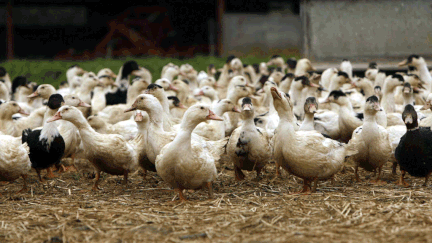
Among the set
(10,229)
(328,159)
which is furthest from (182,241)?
(328,159)

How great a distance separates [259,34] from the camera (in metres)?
19.0

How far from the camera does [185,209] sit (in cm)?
525

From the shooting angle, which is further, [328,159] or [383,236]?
[328,159]

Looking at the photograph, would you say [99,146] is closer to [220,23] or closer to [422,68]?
[422,68]

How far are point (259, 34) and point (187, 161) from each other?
45.4ft

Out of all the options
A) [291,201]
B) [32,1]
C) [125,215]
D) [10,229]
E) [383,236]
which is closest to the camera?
[383,236]

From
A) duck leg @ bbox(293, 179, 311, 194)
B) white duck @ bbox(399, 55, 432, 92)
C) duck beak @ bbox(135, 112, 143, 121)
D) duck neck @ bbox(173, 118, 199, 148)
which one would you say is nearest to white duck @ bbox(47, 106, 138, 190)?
duck beak @ bbox(135, 112, 143, 121)

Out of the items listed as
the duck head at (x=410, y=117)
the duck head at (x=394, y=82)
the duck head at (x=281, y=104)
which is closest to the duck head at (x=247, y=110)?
the duck head at (x=281, y=104)

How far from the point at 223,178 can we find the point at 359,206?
2468 mm

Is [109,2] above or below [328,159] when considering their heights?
above

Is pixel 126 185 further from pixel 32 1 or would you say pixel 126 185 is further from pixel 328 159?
pixel 32 1

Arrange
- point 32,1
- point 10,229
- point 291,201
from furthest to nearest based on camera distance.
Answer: point 32,1 < point 291,201 < point 10,229

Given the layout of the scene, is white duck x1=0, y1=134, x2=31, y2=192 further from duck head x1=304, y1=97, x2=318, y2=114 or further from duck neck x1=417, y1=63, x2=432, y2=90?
duck neck x1=417, y1=63, x2=432, y2=90

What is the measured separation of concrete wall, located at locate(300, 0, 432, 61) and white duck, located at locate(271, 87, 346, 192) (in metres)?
8.99
